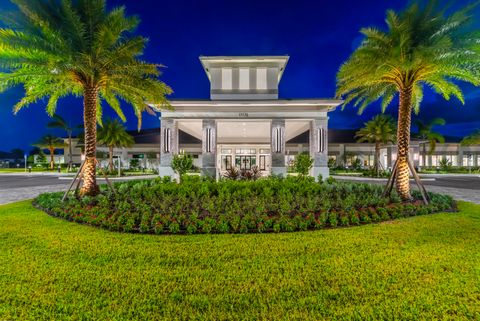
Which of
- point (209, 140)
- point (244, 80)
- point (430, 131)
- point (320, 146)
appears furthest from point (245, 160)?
point (430, 131)

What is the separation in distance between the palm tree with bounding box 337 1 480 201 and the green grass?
256 inches

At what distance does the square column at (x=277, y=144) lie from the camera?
19125mm

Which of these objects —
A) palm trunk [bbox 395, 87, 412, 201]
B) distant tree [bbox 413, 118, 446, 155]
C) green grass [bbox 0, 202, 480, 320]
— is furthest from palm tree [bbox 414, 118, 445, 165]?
green grass [bbox 0, 202, 480, 320]

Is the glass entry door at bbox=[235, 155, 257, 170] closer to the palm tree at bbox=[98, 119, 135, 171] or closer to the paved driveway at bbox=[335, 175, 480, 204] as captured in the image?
the paved driveway at bbox=[335, 175, 480, 204]

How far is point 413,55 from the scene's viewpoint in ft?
31.4

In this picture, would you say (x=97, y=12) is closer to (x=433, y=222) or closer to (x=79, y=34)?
(x=79, y=34)

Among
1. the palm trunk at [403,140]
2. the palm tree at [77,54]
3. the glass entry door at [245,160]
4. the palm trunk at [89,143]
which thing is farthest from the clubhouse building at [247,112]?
A: the glass entry door at [245,160]

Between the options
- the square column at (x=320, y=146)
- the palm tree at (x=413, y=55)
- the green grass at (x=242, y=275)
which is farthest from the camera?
the square column at (x=320, y=146)

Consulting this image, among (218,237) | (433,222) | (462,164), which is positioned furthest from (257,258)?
(462,164)

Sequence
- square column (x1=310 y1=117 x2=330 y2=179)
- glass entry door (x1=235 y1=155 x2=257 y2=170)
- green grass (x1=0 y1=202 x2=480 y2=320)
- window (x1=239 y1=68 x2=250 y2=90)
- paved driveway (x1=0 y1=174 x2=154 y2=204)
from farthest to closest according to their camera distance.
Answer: glass entry door (x1=235 y1=155 x2=257 y2=170) → window (x1=239 y1=68 x2=250 y2=90) → square column (x1=310 y1=117 x2=330 y2=179) → paved driveway (x1=0 y1=174 x2=154 y2=204) → green grass (x1=0 y1=202 x2=480 y2=320)

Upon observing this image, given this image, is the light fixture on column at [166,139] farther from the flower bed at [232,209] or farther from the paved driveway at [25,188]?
the flower bed at [232,209]

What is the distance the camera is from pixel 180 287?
3963mm

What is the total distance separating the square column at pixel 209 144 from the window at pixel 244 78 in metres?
4.01

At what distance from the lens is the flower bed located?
22.5 ft
